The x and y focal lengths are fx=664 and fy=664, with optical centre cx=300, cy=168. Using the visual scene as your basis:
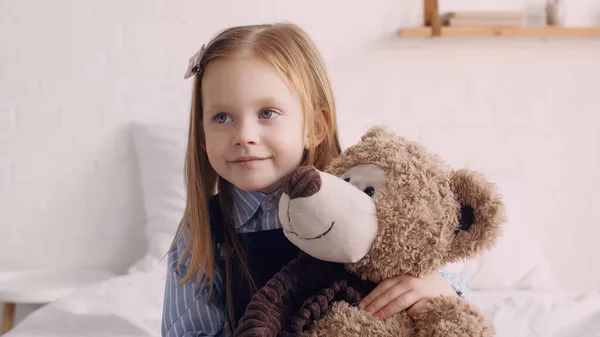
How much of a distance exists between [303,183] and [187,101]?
1.49 metres

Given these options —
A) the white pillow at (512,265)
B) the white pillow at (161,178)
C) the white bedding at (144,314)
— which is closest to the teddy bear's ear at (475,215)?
the white bedding at (144,314)

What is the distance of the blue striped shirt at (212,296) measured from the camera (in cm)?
103

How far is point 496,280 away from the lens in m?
1.82

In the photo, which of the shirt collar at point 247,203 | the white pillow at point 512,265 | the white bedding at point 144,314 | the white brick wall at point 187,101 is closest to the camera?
the shirt collar at point 247,203

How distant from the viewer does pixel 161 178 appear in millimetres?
1999

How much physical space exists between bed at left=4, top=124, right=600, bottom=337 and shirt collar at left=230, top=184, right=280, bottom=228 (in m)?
0.27

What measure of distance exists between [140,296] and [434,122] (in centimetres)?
116

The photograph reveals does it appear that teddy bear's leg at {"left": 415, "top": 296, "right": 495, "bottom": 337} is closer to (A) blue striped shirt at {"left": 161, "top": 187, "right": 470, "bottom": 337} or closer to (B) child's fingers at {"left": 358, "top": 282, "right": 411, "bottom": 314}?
(B) child's fingers at {"left": 358, "top": 282, "right": 411, "bottom": 314}

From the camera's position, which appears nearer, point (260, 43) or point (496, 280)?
point (260, 43)

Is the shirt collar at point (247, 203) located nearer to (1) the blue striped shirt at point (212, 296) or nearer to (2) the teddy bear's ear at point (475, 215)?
(1) the blue striped shirt at point (212, 296)

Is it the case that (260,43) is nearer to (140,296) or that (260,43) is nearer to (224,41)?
(224,41)

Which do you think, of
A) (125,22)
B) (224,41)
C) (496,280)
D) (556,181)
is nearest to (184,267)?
(224,41)

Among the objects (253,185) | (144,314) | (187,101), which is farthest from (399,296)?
(187,101)

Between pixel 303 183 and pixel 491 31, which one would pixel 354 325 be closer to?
pixel 303 183
